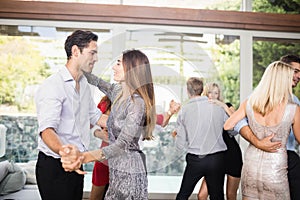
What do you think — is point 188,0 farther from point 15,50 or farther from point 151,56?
point 151,56

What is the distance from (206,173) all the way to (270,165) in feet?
1.92

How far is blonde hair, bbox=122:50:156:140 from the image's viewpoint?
1800 mm

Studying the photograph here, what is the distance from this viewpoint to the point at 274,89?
240 centimetres

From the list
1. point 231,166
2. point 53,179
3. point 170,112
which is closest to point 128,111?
point 170,112

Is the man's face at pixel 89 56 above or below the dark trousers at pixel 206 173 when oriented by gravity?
above

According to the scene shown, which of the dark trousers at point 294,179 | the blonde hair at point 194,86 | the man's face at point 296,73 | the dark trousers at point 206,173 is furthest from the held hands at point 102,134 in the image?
the man's face at point 296,73

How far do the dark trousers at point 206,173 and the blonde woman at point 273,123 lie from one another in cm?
42

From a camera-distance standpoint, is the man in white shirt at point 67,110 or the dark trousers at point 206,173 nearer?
the man in white shirt at point 67,110

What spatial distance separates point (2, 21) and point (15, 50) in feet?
0.92

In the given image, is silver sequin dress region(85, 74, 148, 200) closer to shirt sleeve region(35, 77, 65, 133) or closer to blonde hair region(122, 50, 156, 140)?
blonde hair region(122, 50, 156, 140)

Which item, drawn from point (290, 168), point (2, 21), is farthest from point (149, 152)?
point (2, 21)

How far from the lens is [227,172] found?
3559 mm

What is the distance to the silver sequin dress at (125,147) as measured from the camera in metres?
1.78

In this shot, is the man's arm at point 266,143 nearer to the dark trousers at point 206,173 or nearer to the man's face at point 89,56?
the dark trousers at point 206,173
